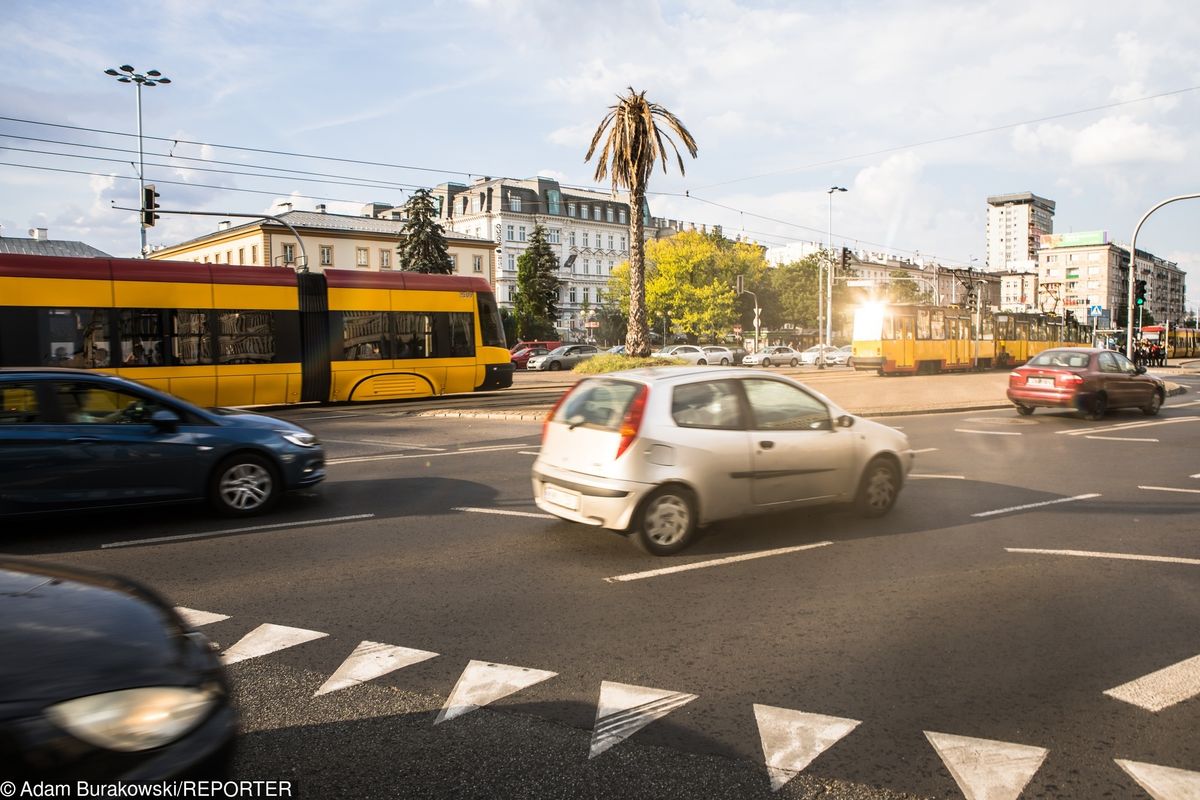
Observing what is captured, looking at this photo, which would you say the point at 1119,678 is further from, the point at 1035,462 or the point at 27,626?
the point at 1035,462

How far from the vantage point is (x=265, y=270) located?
63.7 ft

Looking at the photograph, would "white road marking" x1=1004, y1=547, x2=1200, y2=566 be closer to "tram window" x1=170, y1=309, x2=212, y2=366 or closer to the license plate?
the license plate

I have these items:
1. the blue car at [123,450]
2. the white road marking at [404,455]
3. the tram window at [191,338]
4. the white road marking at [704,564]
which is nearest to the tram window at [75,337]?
the tram window at [191,338]

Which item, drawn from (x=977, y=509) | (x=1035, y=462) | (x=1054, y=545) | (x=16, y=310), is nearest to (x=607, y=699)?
(x=1054, y=545)

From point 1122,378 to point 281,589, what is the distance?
60.0ft

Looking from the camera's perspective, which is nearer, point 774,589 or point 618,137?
point 774,589

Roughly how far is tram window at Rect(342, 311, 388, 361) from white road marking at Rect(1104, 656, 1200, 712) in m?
18.9

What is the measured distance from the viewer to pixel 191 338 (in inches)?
709

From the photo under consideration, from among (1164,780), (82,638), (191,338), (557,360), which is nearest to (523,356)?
(557,360)

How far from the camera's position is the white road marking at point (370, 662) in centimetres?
398

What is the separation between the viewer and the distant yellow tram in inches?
1407

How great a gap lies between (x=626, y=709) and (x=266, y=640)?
2169 millimetres

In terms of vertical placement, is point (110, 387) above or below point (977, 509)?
above

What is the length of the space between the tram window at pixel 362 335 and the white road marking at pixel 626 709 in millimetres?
17939
